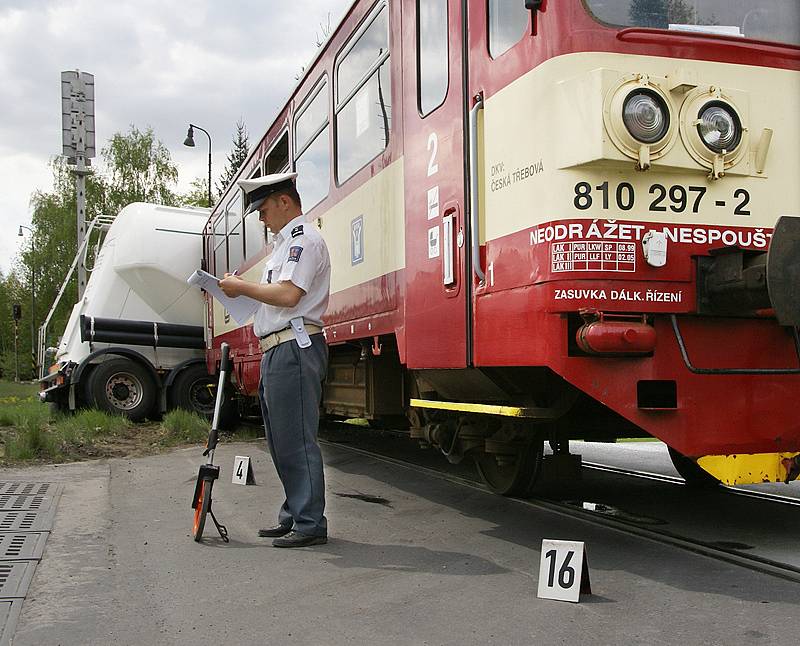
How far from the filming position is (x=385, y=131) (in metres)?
6.22

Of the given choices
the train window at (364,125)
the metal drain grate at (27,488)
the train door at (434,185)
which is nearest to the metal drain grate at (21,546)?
the metal drain grate at (27,488)

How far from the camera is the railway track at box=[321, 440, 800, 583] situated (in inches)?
167

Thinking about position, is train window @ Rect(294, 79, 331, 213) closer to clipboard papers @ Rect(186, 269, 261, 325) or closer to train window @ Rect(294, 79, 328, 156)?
train window @ Rect(294, 79, 328, 156)

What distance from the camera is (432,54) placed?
18.0ft

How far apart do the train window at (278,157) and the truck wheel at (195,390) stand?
554 cm

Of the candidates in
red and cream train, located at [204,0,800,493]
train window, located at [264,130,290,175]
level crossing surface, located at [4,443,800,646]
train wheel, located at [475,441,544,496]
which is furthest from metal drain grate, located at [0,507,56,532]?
train window, located at [264,130,290,175]

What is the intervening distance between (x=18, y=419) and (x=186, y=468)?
583cm

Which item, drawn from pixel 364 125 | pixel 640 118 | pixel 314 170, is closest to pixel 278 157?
Answer: pixel 314 170

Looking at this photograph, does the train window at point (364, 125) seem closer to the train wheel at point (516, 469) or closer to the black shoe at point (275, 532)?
the train wheel at point (516, 469)

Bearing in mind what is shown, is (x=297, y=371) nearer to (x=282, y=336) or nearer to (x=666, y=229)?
(x=282, y=336)

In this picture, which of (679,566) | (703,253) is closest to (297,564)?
(679,566)

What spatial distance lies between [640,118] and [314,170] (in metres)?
4.55

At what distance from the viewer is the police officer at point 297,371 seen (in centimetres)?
491

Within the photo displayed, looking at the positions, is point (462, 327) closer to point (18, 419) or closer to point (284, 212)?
point (284, 212)
